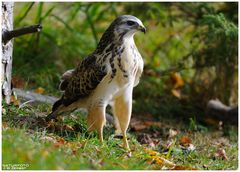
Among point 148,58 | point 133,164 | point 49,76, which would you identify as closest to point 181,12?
point 148,58

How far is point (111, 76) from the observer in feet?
18.8

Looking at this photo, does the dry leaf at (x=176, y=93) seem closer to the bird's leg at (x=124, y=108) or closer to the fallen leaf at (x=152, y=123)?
the fallen leaf at (x=152, y=123)

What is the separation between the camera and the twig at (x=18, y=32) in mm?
5598

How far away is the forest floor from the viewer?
180 inches

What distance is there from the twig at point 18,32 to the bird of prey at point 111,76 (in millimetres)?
629

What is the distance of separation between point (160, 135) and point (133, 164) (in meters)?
2.68

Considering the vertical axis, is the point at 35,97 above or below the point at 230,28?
below

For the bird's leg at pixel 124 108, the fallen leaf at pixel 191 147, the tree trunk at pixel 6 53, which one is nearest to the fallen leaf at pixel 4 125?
the tree trunk at pixel 6 53

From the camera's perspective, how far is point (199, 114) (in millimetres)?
8992

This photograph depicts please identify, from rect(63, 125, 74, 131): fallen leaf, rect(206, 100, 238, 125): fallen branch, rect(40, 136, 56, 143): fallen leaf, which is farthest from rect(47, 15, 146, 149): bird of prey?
rect(206, 100, 238, 125): fallen branch

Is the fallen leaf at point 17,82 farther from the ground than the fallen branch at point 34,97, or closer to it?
farther from the ground

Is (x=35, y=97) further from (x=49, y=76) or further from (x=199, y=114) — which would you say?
(x=199, y=114)

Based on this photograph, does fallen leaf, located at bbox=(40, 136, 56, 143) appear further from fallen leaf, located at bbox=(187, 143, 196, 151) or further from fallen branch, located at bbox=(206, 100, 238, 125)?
fallen branch, located at bbox=(206, 100, 238, 125)

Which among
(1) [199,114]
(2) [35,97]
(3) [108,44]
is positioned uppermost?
(3) [108,44]
